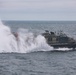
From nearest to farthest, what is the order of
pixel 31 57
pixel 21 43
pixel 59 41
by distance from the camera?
pixel 31 57
pixel 21 43
pixel 59 41

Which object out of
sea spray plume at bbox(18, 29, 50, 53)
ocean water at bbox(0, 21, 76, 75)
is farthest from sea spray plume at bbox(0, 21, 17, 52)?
sea spray plume at bbox(18, 29, 50, 53)

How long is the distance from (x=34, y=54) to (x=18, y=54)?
11.8 feet

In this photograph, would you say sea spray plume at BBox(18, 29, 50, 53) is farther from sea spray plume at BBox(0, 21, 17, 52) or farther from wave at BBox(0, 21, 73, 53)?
sea spray plume at BBox(0, 21, 17, 52)

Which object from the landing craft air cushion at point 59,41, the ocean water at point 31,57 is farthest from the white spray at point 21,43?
the landing craft air cushion at point 59,41

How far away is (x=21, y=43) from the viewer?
88875mm

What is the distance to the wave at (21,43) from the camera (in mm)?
87312

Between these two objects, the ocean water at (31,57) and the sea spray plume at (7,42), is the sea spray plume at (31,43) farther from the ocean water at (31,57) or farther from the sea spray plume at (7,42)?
the sea spray plume at (7,42)

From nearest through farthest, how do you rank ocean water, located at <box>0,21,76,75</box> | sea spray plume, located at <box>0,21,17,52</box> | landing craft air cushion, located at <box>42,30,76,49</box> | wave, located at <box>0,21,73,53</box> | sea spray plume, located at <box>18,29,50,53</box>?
ocean water, located at <box>0,21,76,75</box> → sea spray plume, located at <box>0,21,17,52</box> → wave, located at <box>0,21,73,53</box> → sea spray plume, located at <box>18,29,50,53</box> → landing craft air cushion, located at <box>42,30,76,49</box>

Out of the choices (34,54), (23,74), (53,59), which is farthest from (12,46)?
(23,74)

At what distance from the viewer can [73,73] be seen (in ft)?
195

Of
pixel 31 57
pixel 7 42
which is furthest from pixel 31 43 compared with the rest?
pixel 31 57

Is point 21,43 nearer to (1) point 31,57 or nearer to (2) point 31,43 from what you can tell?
(2) point 31,43

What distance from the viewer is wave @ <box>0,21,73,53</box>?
87.3 meters

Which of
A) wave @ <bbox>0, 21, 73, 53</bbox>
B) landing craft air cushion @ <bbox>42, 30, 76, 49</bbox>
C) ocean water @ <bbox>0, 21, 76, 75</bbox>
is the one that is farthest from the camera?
landing craft air cushion @ <bbox>42, 30, 76, 49</bbox>
